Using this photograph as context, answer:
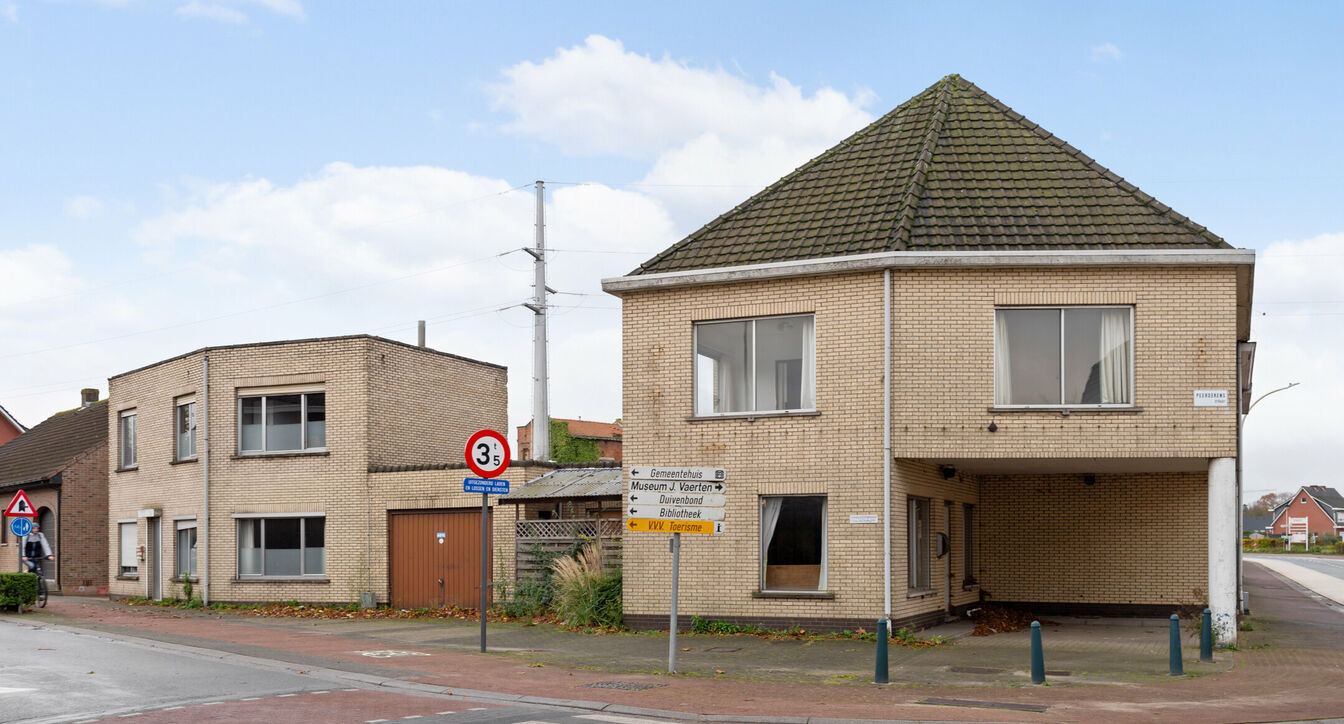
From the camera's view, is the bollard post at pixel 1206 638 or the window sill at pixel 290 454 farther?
the window sill at pixel 290 454

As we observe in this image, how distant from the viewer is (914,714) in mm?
11680

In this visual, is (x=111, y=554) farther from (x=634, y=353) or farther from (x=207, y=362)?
(x=634, y=353)

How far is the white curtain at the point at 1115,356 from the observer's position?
17922 mm

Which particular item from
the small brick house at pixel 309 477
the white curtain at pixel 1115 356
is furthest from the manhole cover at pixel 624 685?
the small brick house at pixel 309 477

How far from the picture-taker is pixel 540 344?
39.1 meters

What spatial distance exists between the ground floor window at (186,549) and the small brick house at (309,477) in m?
0.04

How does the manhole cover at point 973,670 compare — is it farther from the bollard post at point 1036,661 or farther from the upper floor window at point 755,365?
the upper floor window at point 755,365

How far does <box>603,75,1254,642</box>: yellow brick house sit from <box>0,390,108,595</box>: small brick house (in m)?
20.7

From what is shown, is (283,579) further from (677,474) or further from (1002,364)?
(1002,364)

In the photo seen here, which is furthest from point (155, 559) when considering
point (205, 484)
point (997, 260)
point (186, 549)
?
point (997, 260)

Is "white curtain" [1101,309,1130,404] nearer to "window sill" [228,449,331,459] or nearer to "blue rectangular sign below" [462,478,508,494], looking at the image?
"blue rectangular sign below" [462,478,508,494]

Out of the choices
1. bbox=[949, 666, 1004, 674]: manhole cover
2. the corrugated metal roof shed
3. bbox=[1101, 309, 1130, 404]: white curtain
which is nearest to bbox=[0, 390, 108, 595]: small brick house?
the corrugated metal roof shed

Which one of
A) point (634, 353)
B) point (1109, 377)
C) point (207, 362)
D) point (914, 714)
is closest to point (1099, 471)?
point (1109, 377)

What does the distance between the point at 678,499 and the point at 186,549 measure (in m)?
17.0
